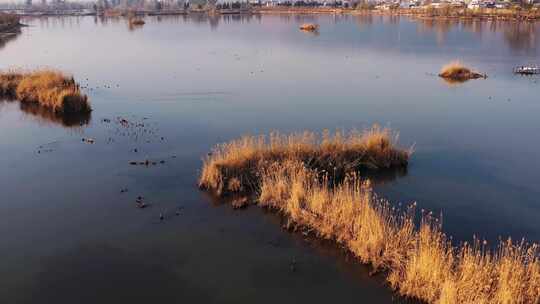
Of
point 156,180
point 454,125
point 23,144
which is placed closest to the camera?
point 156,180

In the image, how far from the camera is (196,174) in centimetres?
1322

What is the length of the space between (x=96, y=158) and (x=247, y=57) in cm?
2321

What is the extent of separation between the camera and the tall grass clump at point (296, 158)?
1212cm

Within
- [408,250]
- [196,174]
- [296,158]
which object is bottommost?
[408,250]

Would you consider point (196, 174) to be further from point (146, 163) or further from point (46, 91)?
point (46, 91)

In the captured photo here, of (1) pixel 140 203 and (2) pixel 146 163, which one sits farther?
(2) pixel 146 163

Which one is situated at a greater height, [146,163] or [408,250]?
[146,163]

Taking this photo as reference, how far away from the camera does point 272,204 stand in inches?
438

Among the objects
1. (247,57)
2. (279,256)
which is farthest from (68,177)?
(247,57)

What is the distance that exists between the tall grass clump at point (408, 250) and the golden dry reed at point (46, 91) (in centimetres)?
1177

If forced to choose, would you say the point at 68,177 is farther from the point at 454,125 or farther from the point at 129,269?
the point at 454,125

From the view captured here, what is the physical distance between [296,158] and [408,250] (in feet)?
15.5

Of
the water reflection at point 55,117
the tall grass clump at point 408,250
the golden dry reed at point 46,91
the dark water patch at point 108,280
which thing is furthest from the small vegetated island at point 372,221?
the golden dry reed at point 46,91

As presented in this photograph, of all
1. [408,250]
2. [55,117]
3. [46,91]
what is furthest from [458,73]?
[408,250]
